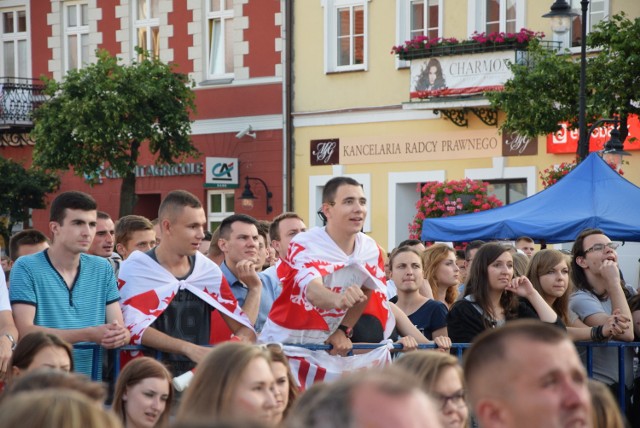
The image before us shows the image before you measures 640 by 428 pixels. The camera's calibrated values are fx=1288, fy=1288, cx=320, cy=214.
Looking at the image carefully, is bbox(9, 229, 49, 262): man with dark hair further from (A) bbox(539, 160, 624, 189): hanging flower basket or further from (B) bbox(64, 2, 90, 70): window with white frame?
(B) bbox(64, 2, 90, 70): window with white frame

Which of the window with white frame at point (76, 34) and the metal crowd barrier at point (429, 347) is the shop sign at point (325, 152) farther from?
the metal crowd barrier at point (429, 347)

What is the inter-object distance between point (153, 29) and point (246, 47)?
2.69 metres

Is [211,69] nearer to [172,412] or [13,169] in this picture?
[13,169]

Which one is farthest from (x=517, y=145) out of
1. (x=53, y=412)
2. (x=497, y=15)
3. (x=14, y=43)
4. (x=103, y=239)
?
(x=53, y=412)

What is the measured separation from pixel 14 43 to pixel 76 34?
1.94 metres

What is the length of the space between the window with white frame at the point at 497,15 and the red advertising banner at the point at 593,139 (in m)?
2.17

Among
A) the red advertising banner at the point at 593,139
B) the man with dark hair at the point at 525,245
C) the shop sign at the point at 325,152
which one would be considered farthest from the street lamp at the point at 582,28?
the shop sign at the point at 325,152

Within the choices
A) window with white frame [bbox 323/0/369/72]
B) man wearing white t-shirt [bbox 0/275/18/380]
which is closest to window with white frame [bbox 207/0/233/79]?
window with white frame [bbox 323/0/369/72]

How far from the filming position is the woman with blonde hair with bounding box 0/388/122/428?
2.82m

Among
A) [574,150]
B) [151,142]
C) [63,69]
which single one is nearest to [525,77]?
[574,150]

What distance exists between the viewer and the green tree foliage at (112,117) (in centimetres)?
2459

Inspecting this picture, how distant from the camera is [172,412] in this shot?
5.98 m

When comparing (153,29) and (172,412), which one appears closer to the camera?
(172,412)

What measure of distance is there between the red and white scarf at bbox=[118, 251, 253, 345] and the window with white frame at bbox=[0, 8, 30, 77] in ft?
77.3
